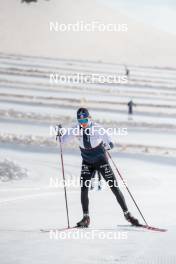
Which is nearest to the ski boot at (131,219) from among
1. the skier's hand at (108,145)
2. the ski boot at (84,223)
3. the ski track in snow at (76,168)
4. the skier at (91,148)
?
the skier at (91,148)

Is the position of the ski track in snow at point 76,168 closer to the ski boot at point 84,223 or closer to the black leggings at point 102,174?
the ski boot at point 84,223

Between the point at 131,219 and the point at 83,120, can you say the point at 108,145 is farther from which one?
the point at 131,219

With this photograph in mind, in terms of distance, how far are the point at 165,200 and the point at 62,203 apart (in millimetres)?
2053

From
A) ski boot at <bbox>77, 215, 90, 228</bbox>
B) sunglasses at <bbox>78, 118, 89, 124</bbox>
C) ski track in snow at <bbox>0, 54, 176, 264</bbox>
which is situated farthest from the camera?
ski boot at <bbox>77, 215, 90, 228</bbox>

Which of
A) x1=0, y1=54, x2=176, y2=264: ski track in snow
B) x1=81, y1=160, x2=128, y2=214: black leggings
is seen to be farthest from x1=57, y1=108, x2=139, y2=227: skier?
x1=0, y1=54, x2=176, y2=264: ski track in snow

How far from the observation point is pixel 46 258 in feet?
24.2

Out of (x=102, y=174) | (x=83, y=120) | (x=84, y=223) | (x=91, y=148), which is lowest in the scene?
(x=84, y=223)

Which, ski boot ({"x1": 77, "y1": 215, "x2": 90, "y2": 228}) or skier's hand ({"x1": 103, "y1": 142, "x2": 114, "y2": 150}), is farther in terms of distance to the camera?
ski boot ({"x1": 77, "y1": 215, "x2": 90, "y2": 228})

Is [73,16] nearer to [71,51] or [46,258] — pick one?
[71,51]

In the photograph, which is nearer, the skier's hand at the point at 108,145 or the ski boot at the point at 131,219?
the skier's hand at the point at 108,145

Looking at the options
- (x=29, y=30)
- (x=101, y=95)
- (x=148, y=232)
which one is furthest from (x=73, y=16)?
(x=148, y=232)

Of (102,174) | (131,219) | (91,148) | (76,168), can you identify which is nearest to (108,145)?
(91,148)

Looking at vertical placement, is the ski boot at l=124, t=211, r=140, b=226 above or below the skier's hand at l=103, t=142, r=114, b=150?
below

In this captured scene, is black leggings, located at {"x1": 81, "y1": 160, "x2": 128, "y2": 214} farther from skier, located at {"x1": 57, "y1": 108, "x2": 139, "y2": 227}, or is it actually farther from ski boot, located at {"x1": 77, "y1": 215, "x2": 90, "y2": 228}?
ski boot, located at {"x1": 77, "y1": 215, "x2": 90, "y2": 228}
